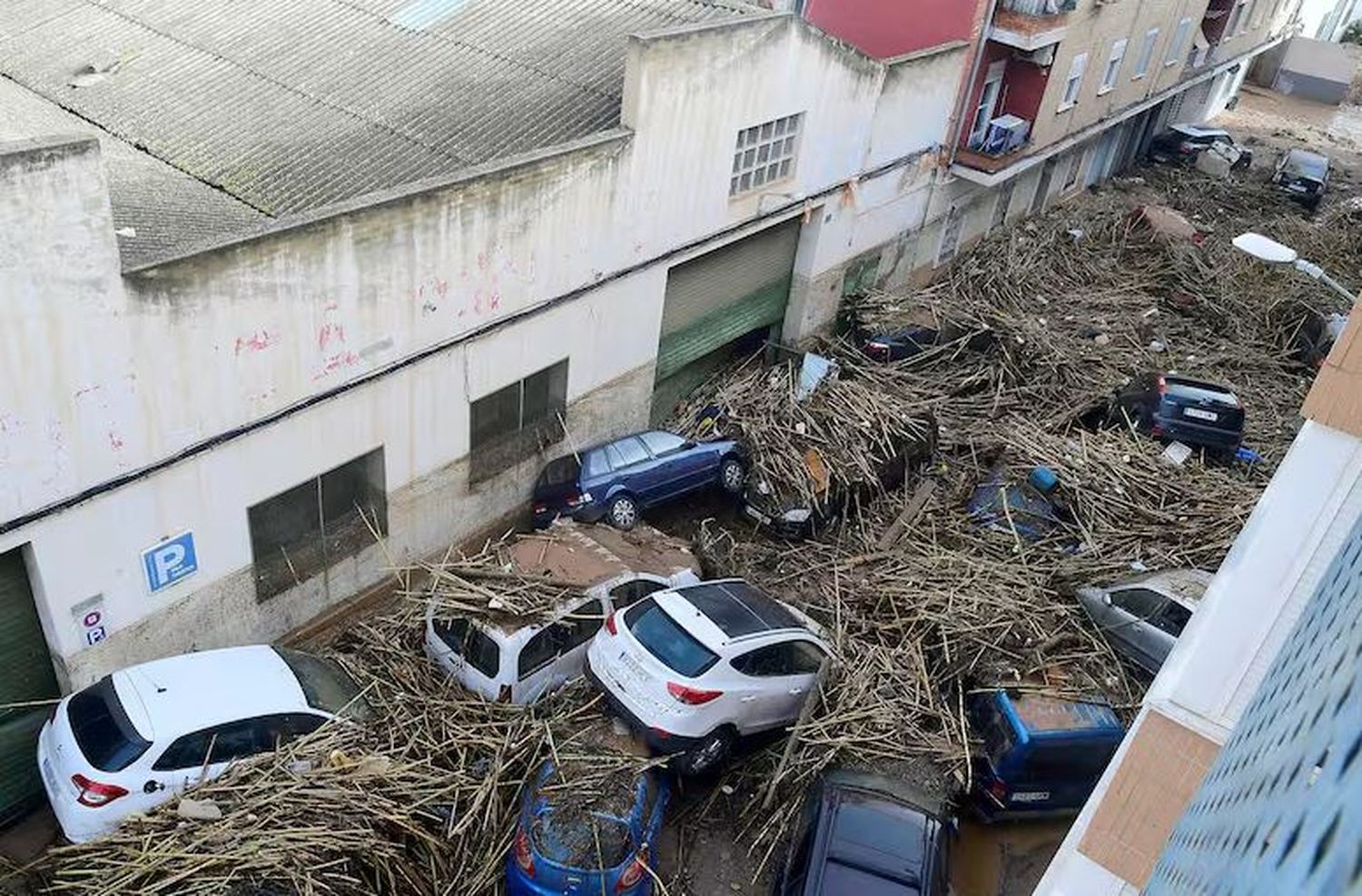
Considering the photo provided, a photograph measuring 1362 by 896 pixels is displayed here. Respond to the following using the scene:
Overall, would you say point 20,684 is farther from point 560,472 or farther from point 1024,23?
point 1024,23

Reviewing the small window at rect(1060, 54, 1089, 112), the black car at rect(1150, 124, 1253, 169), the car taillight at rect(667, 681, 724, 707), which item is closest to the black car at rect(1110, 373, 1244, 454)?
the small window at rect(1060, 54, 1089, 112)

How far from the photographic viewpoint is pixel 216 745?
31.9ft

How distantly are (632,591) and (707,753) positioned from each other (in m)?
2.23

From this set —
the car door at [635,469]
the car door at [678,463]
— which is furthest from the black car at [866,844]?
the car door at [678,463]

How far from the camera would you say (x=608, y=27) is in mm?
18031

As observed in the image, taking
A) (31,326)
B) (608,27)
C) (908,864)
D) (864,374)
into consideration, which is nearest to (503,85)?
(608,27)

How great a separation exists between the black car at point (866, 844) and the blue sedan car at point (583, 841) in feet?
4.49

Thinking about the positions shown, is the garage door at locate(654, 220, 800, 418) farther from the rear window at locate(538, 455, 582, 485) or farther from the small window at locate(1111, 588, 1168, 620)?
the small window at locate(1111, 588, 1168, 620)

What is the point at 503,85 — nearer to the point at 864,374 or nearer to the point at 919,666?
the point at 864,374

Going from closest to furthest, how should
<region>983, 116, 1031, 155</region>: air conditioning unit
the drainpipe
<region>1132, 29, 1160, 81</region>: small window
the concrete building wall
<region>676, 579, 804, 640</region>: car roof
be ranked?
the concrete building wall
<region>676, 579, 804, 640</region>: car roof
the drainpipe
<region>983, 116, 1031, 155</region>: air conditioning unit
<region>1132, 29, 1160, 81</region>: small window

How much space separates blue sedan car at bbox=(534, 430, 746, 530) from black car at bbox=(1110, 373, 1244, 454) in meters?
6.80

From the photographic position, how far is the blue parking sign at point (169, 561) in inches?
425

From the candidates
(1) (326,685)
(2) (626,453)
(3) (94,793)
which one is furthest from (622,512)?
(3) (94,793)

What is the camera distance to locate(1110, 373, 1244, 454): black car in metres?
17.3
